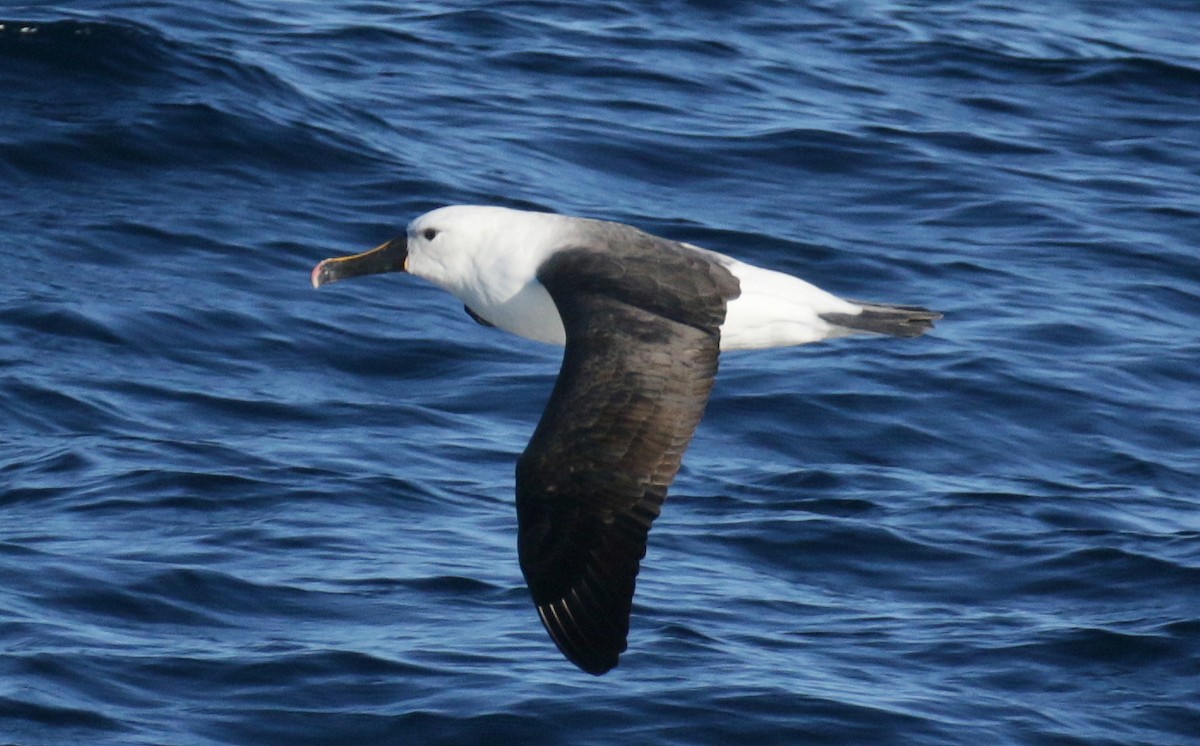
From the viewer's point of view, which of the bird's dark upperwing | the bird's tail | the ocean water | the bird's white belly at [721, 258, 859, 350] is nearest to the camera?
the bird's dark upperwing

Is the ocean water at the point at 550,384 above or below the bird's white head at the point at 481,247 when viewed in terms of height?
below

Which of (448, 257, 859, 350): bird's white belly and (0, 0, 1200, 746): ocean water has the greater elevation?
(448, 257, 859, 350): bird's white belly

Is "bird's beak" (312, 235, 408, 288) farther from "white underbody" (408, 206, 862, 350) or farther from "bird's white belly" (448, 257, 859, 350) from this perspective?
"bird's white belly" (448, 257, 859, 350)

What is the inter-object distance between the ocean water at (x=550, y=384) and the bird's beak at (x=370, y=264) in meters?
1.43

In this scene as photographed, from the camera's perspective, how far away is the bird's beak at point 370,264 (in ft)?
29.1

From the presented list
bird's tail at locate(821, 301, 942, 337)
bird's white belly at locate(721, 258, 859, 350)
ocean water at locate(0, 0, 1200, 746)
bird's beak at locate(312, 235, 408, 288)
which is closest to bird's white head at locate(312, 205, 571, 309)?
bird's beak at locate(312, 235, 408, 288)

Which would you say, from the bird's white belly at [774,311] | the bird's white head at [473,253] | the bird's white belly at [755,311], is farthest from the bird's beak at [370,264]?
the bird's white belly at [774,311]

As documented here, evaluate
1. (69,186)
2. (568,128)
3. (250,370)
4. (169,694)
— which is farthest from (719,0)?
(169,694)

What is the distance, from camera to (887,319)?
8.41 meters

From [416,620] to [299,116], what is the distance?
6040 millimetres

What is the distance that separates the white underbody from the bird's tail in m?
0.03

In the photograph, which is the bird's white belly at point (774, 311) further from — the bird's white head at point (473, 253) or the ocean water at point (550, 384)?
the ocean water at point (550, 384)

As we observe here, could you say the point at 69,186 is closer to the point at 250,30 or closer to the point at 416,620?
the point at 250,30

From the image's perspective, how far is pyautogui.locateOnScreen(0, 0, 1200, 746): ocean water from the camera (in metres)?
8.78
